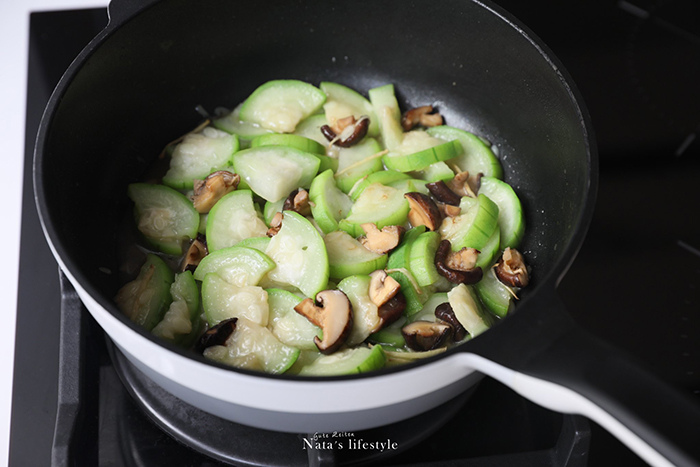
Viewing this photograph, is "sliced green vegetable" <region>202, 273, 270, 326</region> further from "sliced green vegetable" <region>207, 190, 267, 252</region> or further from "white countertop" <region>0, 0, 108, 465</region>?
"white countertop" <region>0, 0, 108, 465</region>

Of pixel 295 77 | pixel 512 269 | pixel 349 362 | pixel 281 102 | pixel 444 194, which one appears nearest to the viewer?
pixel 349 362

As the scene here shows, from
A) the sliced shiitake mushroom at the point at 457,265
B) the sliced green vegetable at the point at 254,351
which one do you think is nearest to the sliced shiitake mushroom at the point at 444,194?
the sliced shiitake mushroom at the point at 457,265

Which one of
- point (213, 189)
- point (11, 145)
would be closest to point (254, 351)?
point (213, 189)

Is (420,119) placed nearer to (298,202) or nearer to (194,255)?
(298,202)

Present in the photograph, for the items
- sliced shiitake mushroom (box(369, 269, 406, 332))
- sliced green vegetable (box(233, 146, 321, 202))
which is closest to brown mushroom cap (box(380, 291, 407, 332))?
sliced shiitake mushroom (box(369, 269, 406, 332))

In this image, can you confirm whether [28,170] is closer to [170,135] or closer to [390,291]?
[170,135]

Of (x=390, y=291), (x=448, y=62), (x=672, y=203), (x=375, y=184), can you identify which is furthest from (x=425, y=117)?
(x=672, y=203)
